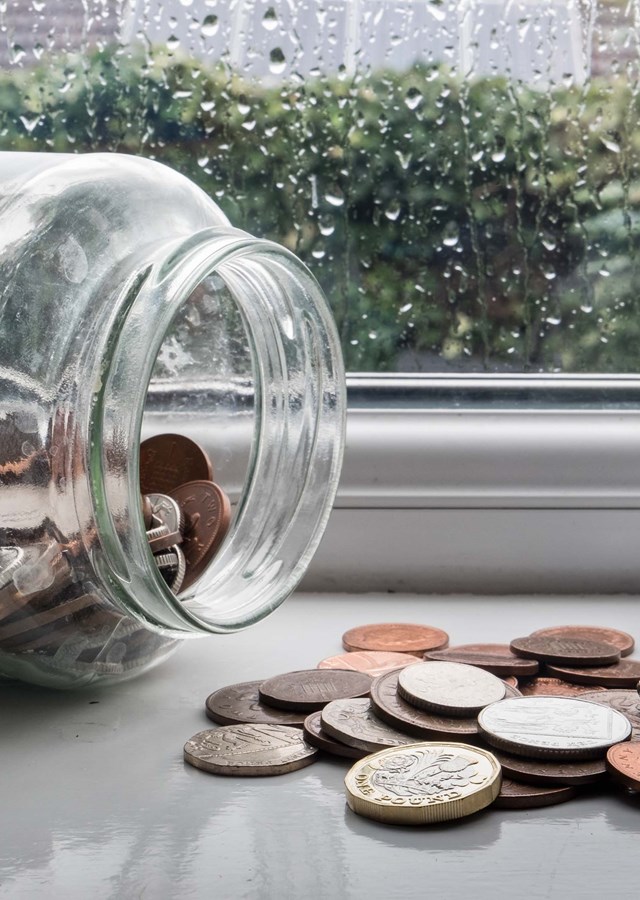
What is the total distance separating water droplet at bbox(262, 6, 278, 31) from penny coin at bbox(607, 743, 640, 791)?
70 cm

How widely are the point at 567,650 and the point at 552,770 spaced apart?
0.63 feet

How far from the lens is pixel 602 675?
67 centimetres

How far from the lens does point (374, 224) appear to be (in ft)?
3.20

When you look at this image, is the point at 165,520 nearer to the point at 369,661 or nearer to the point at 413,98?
the point at 369,661

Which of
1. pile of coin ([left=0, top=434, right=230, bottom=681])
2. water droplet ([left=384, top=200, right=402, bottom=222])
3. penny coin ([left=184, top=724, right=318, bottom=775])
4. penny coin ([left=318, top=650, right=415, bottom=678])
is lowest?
penny coin ([left=184, top=724, right=318, bottom=775])

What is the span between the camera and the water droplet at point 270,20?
0.95 meters

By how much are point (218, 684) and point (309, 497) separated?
139mm

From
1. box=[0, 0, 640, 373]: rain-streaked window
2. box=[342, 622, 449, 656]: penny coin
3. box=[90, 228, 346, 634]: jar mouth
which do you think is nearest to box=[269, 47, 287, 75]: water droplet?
box=[0, 0, 640, 373]: rain-streaked window

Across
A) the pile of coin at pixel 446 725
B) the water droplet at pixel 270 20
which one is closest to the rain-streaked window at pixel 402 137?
the water droplet at pixel 270 20

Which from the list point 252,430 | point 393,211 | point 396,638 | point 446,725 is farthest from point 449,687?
point 393,211

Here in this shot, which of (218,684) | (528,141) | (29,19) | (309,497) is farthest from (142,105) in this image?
(218,684)

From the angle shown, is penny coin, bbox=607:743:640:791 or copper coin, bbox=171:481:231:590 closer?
penny coin, bbox=607:743:640:791

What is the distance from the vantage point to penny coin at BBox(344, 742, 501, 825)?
1.58 ft

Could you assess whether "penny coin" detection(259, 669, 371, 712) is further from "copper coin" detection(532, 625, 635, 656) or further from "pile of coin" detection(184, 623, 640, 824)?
"copper coin" detection(532, 625, 635, 656)
